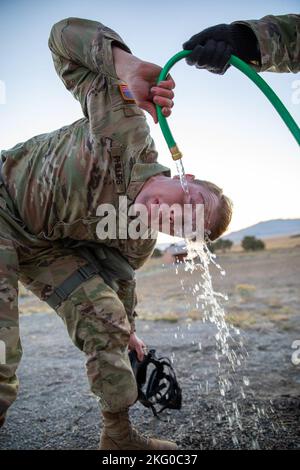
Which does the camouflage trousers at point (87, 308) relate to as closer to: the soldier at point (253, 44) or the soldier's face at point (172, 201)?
the soldier's face at point (172, 201)

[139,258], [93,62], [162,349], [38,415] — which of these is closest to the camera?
[93,62]

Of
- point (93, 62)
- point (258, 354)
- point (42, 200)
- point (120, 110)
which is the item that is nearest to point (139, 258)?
point (42, 200)

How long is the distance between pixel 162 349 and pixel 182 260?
3.08 meters

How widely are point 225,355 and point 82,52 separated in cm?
368

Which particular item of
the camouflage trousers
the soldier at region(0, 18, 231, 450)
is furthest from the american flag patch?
the camouflage trousers

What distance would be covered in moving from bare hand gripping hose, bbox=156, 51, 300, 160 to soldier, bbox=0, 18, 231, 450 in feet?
0.86

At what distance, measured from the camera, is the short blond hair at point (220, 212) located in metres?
2.59

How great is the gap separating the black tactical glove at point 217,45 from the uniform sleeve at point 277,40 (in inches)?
2.8

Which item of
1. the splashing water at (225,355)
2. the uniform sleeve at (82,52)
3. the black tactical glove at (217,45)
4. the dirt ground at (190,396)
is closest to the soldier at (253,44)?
the black tactical glove at (217,45)

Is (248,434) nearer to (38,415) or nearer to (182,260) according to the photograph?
(182,260)

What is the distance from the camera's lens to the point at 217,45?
2.22m

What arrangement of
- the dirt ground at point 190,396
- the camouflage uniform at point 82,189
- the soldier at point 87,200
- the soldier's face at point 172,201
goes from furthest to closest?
the dirt ground at point 190,396
the camouflage uniform at point 82,189
the soldier at point 87,200
the soldier's face at point 172,201

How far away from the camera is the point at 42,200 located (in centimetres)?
271
